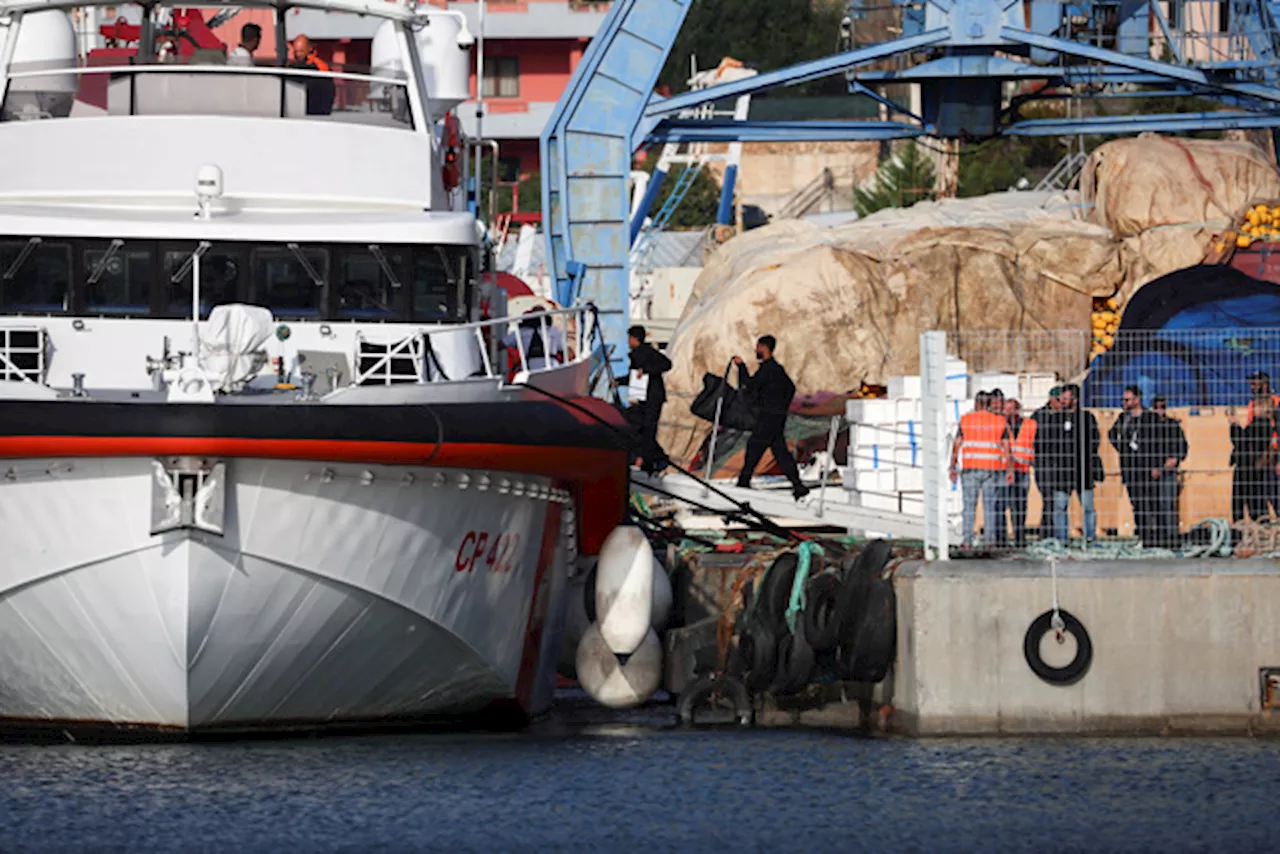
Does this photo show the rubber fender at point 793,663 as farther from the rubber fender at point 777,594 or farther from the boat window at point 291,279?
the boat window at point 291,279

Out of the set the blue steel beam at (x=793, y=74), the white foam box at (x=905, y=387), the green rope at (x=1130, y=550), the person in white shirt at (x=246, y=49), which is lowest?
the green rope at (x=1130, y=550)

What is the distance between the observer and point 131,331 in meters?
14.0

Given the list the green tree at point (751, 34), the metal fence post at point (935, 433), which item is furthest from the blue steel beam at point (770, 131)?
the green tree at point (751, 34)

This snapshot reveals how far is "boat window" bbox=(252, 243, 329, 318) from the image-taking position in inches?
559

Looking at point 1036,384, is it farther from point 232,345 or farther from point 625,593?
point 232,345

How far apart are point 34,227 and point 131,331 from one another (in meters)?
0.86

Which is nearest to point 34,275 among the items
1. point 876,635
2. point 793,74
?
point 876,635

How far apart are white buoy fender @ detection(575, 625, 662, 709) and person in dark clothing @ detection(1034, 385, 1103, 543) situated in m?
2.87

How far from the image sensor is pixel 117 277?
46.2 feet

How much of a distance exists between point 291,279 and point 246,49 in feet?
8.50

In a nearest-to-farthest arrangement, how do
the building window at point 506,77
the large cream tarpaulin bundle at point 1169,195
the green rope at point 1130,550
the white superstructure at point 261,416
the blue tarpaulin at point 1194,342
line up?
1. the white superstructure at point 261,416
2. the green rope at point 1130,550
3. the blue tarpaulin at point 1194,342
4. the large cream tarpaulin bundle at point 1169,195
5. the building window at point 506,77

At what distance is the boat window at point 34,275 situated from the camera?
14.0m

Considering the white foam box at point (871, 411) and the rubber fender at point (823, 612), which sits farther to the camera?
the white foam box at point (871, 411)

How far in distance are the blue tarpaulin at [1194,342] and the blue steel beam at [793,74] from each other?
13.3ft
